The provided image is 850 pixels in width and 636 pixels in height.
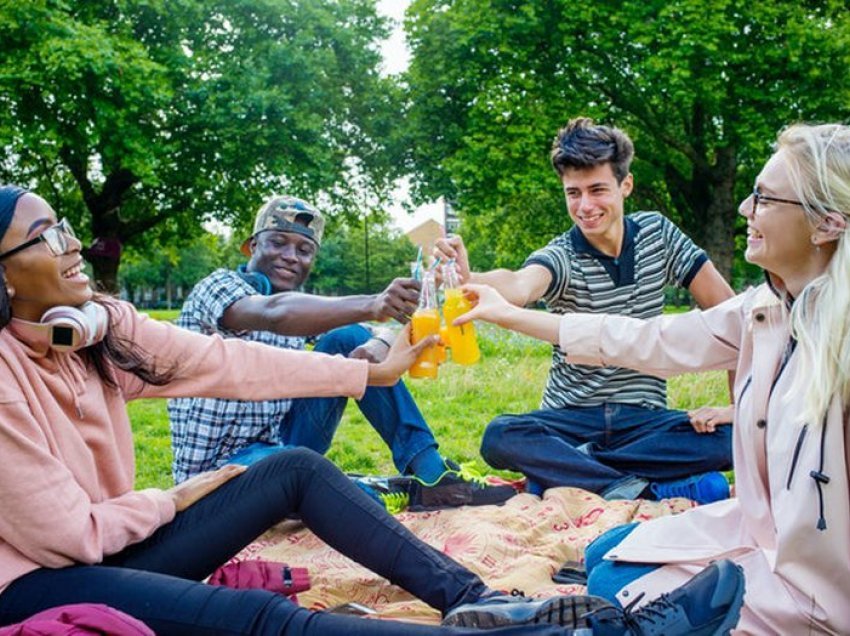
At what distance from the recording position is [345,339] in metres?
4.78

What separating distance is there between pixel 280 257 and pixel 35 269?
6.87 feet

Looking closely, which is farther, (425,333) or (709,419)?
(709,419)

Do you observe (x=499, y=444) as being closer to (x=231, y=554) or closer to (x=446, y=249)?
(x=446, y=249)

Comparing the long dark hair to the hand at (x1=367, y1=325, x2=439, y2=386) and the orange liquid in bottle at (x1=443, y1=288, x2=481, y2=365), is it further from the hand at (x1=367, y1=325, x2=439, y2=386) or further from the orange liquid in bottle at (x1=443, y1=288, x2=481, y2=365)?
the orange liquid in bottle at (x1=443, y1=288, x2=481, y2=365)

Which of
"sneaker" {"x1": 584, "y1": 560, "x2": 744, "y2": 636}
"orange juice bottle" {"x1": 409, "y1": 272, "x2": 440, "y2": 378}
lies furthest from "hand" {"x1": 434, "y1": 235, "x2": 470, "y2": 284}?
"sneaker" {"x1": 584, "y1": 560, "x2": 744, "y2": 636}

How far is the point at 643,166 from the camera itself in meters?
24.0

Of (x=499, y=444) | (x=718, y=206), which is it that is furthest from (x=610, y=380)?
(x=718, y=206)

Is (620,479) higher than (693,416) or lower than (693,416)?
lower

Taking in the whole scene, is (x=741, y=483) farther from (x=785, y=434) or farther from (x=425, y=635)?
(x=425, y=635)

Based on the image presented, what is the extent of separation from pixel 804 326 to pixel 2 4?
1958cm

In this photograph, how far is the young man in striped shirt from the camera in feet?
16.3

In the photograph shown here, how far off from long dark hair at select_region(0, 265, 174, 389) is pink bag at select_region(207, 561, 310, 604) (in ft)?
2.65

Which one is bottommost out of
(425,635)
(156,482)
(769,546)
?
(156,482)

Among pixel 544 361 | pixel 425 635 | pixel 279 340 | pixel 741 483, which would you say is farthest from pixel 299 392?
pixel 544 361
